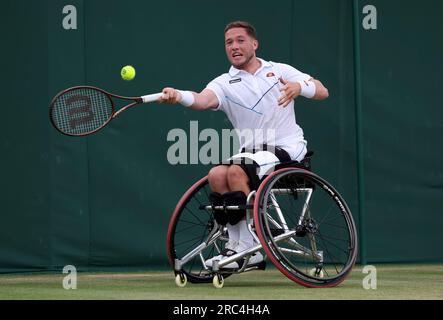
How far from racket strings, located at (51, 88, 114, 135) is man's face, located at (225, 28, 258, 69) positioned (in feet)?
2.34

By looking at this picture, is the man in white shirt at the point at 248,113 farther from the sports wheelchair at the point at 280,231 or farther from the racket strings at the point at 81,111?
the racket strings at the point at 81,111

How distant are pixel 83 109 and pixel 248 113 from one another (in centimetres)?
87

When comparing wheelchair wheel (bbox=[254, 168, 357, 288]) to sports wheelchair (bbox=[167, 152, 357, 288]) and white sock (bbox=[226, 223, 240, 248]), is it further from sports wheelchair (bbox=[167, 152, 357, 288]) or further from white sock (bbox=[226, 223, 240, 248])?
white sock (bbox=[226, 223, 240, 248])

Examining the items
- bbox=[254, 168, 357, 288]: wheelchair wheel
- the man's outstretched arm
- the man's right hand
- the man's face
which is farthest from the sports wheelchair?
the man's face

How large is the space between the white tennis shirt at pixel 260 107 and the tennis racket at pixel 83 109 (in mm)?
508

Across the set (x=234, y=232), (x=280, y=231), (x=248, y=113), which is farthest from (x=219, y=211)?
(x=248, y=113)

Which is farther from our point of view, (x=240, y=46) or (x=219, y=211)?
(x=240, y=46)

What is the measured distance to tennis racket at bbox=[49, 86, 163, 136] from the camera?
5125 mm

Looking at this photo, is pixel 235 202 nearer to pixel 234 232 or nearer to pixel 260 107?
pixel 234 232

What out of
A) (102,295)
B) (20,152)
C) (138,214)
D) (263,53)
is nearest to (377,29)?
(263,53)

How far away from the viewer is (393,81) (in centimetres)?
745

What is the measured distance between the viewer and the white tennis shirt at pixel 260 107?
5.44 m

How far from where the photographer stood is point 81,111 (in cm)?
524

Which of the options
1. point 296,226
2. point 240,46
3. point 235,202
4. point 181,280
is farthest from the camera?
point 240,46
